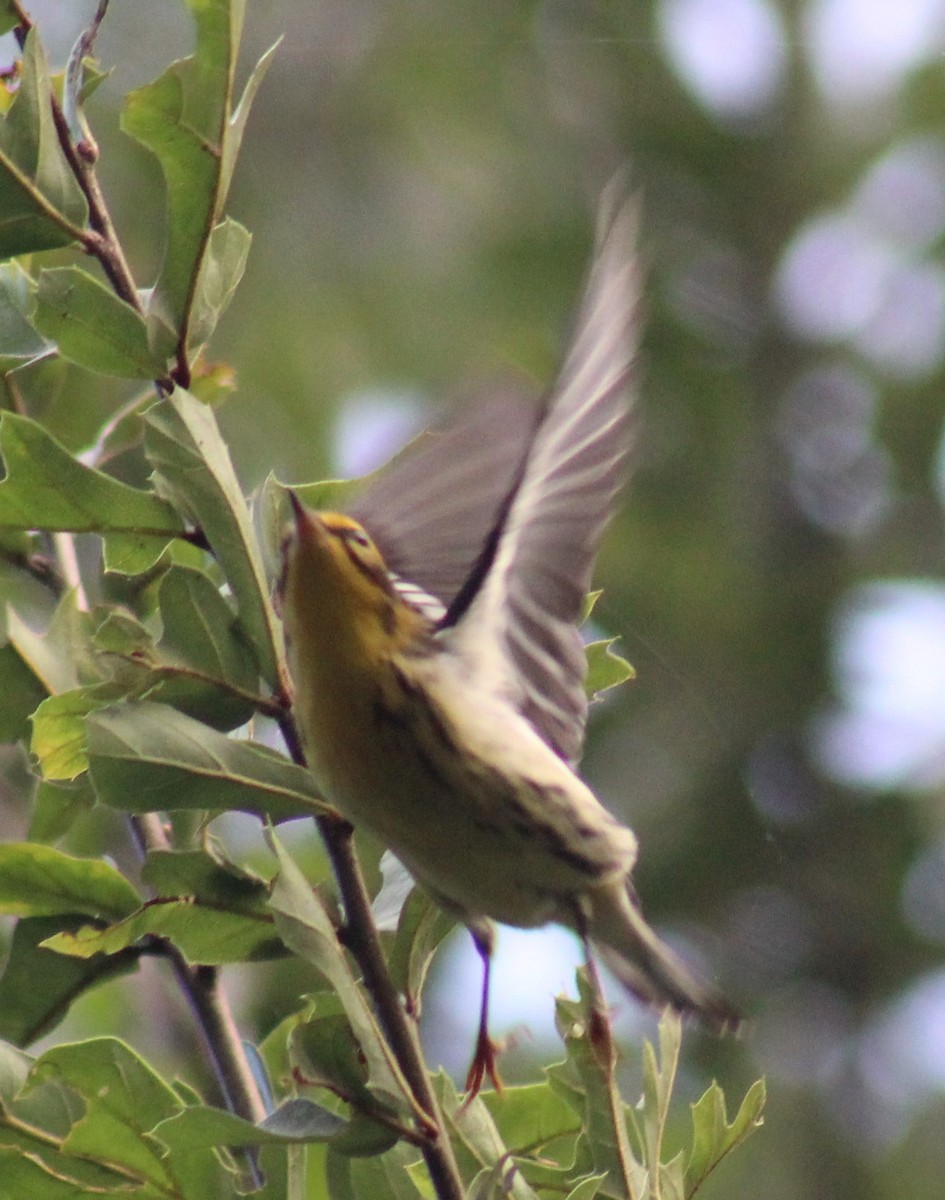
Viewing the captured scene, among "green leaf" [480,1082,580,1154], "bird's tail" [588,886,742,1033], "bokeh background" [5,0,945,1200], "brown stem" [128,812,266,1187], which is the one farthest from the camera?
"bokeh background" [5,0,945,1200]

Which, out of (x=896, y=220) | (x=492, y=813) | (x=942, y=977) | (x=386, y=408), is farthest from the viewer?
(x=896, y=220)

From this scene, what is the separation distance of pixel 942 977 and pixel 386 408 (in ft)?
7.69

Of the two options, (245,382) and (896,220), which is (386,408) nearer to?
(245,382)

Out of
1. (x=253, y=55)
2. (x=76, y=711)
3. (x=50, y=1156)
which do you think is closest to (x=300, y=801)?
(x=76, y=711)

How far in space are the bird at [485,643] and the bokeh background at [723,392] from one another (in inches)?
86.0

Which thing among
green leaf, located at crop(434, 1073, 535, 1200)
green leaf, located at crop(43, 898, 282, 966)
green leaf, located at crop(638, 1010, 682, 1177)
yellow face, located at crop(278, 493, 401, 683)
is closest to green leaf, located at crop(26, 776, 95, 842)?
green leaf, located at crop(43, 898, 282, 966)

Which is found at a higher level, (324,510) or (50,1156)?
(324,510)

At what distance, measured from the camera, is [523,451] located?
1.58 m

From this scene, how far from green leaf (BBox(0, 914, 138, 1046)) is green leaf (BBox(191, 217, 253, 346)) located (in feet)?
1.65

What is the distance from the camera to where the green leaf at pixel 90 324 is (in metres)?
1.29

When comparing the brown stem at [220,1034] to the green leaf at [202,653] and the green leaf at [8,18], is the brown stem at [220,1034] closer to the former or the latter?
the green leaf at [202,653]

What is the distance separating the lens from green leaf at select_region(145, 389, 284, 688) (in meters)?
1.28

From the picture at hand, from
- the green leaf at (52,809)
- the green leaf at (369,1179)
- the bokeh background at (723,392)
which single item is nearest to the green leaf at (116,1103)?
the green leaf at (369,1179)

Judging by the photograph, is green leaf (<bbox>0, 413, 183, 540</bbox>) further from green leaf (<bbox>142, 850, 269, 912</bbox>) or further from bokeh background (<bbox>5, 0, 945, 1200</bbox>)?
bokeh background (<bbox>5, 0, 945, 1200</bbox>)
